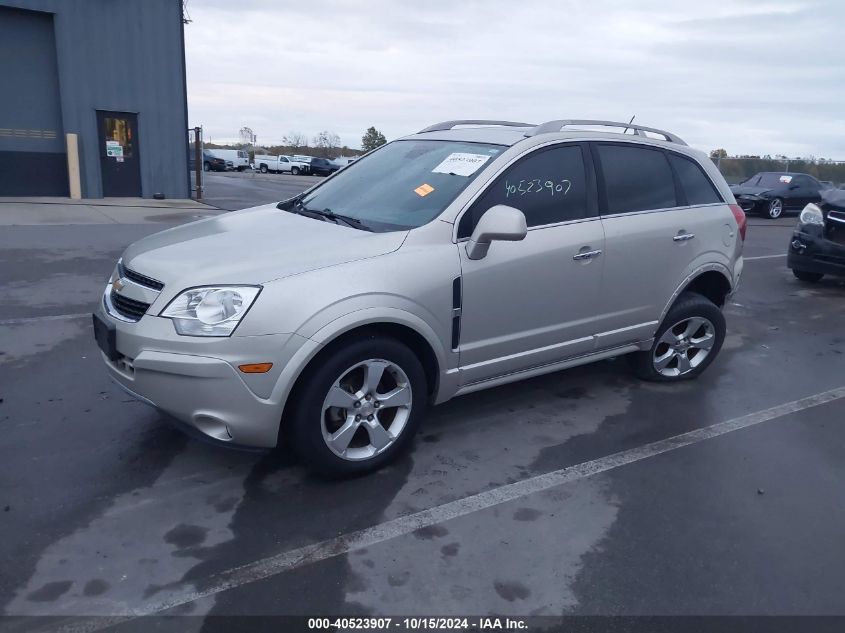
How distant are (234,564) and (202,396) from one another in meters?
0.76

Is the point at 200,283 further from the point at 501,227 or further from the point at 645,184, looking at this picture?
the point at 645,184

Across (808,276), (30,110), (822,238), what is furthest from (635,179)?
(30,110)

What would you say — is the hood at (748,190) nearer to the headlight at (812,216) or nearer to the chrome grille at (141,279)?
the headlight at (812,216)

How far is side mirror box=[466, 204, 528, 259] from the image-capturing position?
366 cm

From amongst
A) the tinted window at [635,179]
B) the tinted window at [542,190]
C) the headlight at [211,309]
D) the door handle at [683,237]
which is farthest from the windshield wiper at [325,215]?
the door handle at [683,237]

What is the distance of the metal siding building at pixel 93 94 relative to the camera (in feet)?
54.1

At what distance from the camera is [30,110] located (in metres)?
16.9

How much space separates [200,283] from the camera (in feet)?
10.9

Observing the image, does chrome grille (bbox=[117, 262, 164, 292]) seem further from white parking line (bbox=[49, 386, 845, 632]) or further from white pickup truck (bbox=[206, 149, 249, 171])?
white pickup truck (bbox=[206, 149, 249, 171])

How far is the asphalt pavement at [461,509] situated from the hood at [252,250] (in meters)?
1.00

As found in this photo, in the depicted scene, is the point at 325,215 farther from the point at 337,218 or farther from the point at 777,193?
the point at 777,193

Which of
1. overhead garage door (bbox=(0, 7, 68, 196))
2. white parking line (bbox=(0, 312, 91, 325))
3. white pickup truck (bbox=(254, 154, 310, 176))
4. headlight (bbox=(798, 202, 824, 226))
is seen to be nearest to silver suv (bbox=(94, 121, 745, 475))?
white parking line (bbox=(0, 312, 91, 325))

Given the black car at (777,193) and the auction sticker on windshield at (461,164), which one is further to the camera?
the black car at (777,193)

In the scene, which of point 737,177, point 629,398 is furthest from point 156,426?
point 737,177
